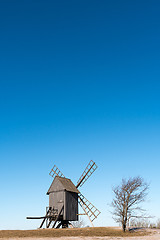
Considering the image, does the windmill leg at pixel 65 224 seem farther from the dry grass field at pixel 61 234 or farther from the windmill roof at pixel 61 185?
the dry grass field at pixel 61 234

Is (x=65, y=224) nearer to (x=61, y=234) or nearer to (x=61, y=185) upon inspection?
(x=61, y=185)

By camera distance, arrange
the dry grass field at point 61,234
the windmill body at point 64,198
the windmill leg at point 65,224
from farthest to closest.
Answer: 1. the windmill leg at point 65,224
2. the windmill body at point 64,198
3. the dry grass field at point 61,234

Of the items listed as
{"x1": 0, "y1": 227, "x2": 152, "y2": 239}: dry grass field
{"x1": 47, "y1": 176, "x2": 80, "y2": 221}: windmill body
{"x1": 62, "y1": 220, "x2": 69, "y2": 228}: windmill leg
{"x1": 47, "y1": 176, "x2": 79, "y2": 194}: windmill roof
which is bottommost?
{"x1": 0, "y1": 227, "x2": 152, "y2": 239}: dry grass field

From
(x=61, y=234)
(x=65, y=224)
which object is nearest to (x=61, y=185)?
(x=65, y=224)

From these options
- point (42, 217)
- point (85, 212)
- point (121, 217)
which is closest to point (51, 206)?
point (42, 217)

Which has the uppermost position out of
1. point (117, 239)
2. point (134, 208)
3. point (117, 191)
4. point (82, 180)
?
point (82, 180)

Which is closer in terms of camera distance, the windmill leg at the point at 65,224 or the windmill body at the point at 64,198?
the windmill body at the point at 64,198

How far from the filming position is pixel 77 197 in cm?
4150

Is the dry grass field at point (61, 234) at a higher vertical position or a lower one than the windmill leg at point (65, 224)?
lower

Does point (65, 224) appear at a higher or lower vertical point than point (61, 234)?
higher

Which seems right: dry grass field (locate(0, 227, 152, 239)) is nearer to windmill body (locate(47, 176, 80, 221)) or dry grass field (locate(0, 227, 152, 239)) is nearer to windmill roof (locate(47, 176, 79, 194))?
windmill body (locate(47, 176, 80, 221))

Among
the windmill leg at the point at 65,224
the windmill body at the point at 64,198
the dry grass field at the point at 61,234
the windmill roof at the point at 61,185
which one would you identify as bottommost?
the dry grass field at the point at 61,234

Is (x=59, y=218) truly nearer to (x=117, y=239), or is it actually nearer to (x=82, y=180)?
(x=82, y=180)

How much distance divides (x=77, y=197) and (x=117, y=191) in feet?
41.4
